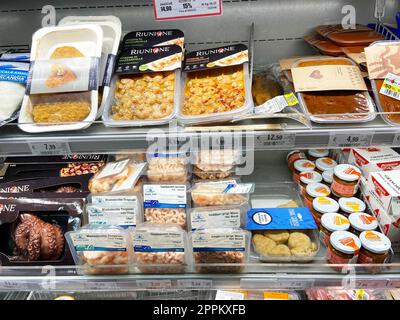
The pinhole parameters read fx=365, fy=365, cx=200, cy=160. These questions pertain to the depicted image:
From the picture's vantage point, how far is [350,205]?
1308 millimetres

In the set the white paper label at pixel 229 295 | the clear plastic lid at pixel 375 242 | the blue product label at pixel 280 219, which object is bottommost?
the white paper label at pixel 229 295

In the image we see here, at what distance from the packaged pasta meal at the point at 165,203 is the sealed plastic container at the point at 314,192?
0.49 metres

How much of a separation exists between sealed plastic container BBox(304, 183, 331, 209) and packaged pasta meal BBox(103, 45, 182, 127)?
62cm

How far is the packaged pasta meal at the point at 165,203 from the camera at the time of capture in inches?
48.8

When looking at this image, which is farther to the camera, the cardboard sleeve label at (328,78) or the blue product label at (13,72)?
the blue product label at (13,72)

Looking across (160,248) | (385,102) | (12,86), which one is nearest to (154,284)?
(160,248)

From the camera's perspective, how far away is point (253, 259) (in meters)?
1.24

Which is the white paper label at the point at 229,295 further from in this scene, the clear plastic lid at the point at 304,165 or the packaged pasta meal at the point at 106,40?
the packaged pasta meal at the point at 106,40

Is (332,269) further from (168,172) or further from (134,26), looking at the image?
(134,26)

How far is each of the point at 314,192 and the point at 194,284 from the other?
569 mm

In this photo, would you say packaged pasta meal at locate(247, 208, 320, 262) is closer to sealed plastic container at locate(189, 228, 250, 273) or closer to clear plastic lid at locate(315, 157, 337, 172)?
sealed plastic container at locate(189, 228, 250, 273)

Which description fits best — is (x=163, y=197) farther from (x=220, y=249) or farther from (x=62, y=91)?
(x=62, y=91)

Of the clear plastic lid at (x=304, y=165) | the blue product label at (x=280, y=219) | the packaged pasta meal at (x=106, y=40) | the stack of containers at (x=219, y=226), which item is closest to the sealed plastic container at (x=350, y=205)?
the blue product label at (x=280, y=219)

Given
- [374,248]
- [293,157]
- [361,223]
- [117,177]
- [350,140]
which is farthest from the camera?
[293,157]
